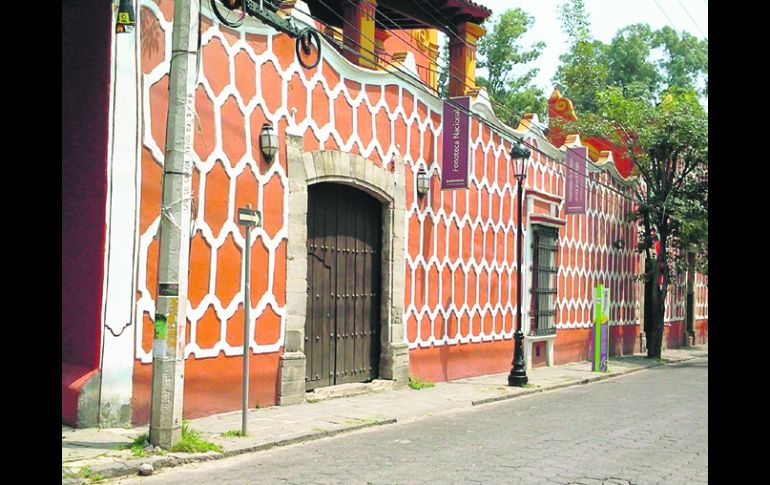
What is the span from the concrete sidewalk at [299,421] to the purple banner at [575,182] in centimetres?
526

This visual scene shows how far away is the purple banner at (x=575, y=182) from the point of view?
22.3 meters

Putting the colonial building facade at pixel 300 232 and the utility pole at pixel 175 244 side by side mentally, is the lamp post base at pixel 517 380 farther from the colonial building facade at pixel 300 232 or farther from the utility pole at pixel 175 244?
the utility pole at pixel 175 244

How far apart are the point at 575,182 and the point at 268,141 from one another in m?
12.6

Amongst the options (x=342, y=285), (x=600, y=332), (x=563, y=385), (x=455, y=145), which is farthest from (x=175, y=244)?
(x=600, y=332)

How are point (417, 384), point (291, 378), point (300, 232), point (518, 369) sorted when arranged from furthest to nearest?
1. point (518, 369)
2. point (417, 384)
3. point (300, 232)
4. point (291, 378)

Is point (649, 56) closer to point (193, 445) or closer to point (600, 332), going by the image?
point (600, 332)

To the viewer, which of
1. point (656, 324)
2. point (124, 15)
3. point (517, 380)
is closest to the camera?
point (124, 15)

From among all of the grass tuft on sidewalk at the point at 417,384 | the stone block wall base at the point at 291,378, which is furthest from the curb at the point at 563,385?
the stone block wall base at the point at 291,378

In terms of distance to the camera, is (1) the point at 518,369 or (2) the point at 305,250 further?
(1) the point at 518,369

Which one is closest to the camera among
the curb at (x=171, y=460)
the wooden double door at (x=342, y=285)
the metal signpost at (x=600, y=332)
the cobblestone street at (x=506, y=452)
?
the curb at (x=171, y=460)

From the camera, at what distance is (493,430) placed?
10.8 meters

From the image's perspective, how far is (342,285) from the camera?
14.0 meters

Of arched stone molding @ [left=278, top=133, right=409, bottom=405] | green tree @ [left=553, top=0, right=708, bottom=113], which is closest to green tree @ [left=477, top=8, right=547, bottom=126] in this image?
green tree @ [left=553, top=0, right=708, bottom=113]
